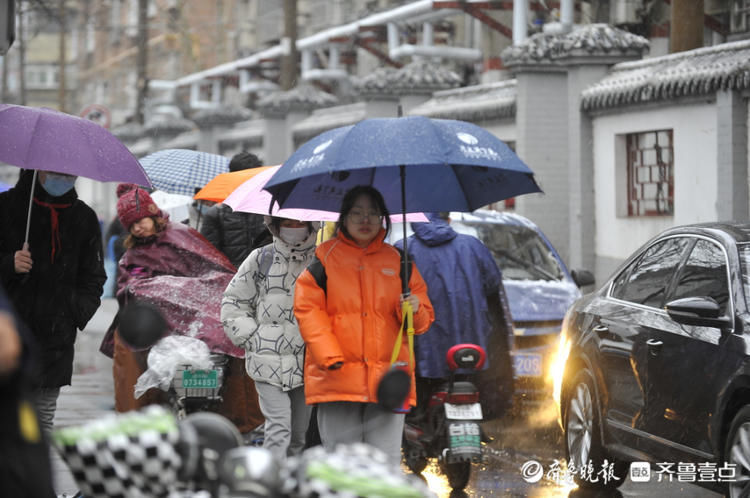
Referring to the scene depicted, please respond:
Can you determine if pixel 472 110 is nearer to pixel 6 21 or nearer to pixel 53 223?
pixel 53 223

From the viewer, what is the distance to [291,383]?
7.46 m

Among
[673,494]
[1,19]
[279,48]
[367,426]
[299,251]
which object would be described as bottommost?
[673,494]

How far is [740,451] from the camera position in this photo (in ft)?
21.5

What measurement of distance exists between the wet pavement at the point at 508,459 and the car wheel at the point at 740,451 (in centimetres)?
151

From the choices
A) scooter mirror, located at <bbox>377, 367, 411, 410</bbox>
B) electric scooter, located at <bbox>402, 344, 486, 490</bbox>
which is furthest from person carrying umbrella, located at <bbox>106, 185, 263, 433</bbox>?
scooter mirror, located at <bbox>377, 367, 411, 410</bbox>

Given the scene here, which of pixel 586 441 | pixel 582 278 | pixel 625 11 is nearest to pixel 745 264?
pixel 586 441

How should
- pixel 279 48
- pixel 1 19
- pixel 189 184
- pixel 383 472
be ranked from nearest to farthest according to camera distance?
pixel 383 472
pixel 1 19
pixel 189 184
pixel 279 48

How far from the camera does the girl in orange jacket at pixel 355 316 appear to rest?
626 cm

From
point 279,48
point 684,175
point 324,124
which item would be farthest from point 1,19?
point 279,48

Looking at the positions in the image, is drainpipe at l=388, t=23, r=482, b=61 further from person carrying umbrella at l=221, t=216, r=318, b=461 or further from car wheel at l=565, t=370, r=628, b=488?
person carrying umbrella at l=221, t=216, r=318, b=461

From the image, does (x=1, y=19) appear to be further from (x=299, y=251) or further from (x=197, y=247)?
(x=197, y=247)

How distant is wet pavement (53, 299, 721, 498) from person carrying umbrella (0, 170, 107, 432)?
1.78 feet

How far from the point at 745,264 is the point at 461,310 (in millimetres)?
2042

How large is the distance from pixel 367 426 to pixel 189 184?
499cm
